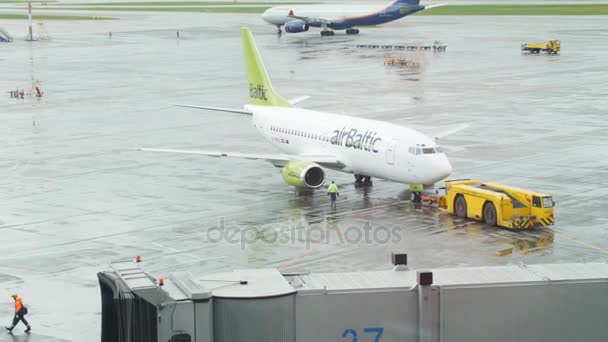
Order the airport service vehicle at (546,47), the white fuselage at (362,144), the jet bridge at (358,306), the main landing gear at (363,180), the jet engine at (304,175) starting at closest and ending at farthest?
the jet bridge at (358,306) < the white fuselage at (362,144) < the jet engine at (304,175) < the main landing gear at (363,180) < the airport service vehicle at (546,47)

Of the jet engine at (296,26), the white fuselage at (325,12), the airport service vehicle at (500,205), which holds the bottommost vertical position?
the airport service vehicle at (500,205)

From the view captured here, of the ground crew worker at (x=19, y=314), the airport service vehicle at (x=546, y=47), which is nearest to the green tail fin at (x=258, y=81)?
the ground crew worker at (x=19, y=314)

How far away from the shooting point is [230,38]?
168 m

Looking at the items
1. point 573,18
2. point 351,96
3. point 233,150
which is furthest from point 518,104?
point 573,18

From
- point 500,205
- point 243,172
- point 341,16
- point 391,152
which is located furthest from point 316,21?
point 500,205

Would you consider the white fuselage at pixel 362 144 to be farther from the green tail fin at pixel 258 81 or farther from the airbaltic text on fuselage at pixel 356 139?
the green tail fin at pixel 258 81

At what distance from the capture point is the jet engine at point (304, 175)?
52.2 metres

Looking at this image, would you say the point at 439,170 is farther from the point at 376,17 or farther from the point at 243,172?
the point at 376,17

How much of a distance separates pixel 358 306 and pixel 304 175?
31.2 meters

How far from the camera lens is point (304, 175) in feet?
171

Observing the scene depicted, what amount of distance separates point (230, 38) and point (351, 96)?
251 feet

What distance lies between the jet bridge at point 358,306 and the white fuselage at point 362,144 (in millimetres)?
27631

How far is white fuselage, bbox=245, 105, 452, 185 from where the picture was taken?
4993 centimetres

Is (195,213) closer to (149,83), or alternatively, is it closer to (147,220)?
(147,220)
